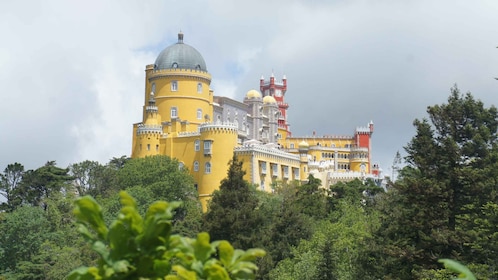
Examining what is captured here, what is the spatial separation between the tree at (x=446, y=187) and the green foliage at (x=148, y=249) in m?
24.8

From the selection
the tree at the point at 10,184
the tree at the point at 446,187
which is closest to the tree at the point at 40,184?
the tree at the point at 10,184

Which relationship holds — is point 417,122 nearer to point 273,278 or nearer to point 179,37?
point 273,278

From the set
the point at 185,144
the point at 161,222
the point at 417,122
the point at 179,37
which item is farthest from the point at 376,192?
the point at 161,222

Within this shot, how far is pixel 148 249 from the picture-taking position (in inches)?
153

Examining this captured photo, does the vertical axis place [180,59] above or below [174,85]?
above

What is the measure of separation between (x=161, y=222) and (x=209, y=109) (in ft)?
251

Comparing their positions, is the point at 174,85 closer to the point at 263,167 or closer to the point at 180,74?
the point at 180,74

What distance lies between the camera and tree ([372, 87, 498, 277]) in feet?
95.7

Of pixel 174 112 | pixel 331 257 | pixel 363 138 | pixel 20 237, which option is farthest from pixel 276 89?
pixel 331 257

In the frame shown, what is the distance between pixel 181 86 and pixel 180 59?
8.91 ft

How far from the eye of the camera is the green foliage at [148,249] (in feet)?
12.5

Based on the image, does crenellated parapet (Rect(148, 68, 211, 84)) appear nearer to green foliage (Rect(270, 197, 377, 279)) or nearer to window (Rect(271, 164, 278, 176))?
window (Rect(271, 164, 278, 176))

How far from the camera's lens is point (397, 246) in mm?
30328

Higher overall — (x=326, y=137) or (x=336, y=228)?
(x=326, y=137)
